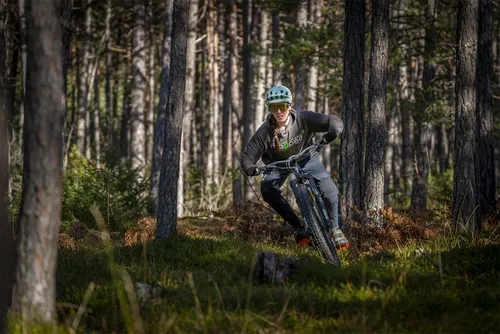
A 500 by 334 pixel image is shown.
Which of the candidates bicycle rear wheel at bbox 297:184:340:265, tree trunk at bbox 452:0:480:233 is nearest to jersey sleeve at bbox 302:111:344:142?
bicycle rear wheel at bbox 297:184:340:265

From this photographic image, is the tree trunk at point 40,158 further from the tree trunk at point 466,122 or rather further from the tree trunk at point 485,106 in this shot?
the tree trunk at point 485,106

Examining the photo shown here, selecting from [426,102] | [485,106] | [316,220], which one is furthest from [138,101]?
[316,220]

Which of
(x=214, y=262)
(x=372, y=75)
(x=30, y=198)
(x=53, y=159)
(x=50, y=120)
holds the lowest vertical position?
(x=214, y=262)

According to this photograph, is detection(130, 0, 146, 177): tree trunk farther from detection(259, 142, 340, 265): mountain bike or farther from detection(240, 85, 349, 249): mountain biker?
detection(259, 142, 340, 265): mountain bike

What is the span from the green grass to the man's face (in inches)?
85.6

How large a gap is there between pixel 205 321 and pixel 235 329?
0.89 ft

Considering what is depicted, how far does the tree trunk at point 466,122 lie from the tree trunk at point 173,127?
453 centimetres

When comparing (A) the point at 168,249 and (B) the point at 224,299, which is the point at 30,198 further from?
(A) the point at 168,249

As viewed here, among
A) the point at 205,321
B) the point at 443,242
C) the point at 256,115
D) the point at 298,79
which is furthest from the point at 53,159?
the point at 256,115

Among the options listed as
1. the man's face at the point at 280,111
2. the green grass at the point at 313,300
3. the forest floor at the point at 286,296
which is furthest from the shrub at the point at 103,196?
the green grass at the point at 313,300

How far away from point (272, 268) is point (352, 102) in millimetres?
5861

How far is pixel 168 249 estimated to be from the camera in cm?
783

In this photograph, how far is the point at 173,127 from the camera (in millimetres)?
9109

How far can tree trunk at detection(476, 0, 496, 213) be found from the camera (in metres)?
12.6
